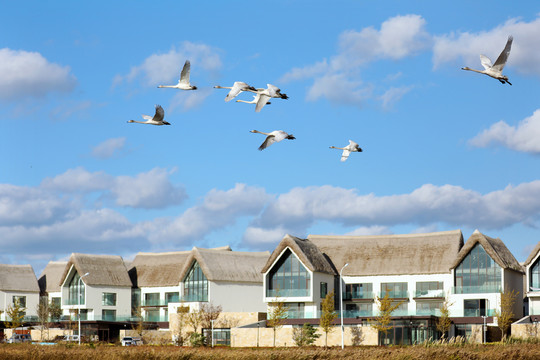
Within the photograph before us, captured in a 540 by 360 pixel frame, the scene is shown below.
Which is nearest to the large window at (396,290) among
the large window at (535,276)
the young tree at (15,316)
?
the large window at (535,276)

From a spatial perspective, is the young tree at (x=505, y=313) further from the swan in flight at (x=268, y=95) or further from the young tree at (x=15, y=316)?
the young tree at (x=15, y=316)

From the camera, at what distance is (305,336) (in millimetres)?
65438

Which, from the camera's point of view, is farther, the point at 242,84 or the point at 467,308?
the point at 467,308

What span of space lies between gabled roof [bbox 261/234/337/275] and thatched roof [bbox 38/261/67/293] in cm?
3217

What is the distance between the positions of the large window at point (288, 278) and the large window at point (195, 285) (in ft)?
25.8

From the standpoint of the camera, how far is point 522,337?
62969 millimetres

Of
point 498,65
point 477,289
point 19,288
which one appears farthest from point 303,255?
point 498,65

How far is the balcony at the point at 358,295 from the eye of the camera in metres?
80.0

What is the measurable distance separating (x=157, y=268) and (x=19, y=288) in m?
17.8

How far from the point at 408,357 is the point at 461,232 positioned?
4141 cm

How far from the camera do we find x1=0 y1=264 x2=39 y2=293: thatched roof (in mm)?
100000

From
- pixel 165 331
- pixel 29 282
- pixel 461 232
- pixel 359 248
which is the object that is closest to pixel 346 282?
pixel 359 248

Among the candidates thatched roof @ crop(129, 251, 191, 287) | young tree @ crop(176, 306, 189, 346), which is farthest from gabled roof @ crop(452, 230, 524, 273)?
thatched roof @ crop(129, 251, 191, 287)

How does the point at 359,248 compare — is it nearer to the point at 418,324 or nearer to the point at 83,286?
the point at 418,324
